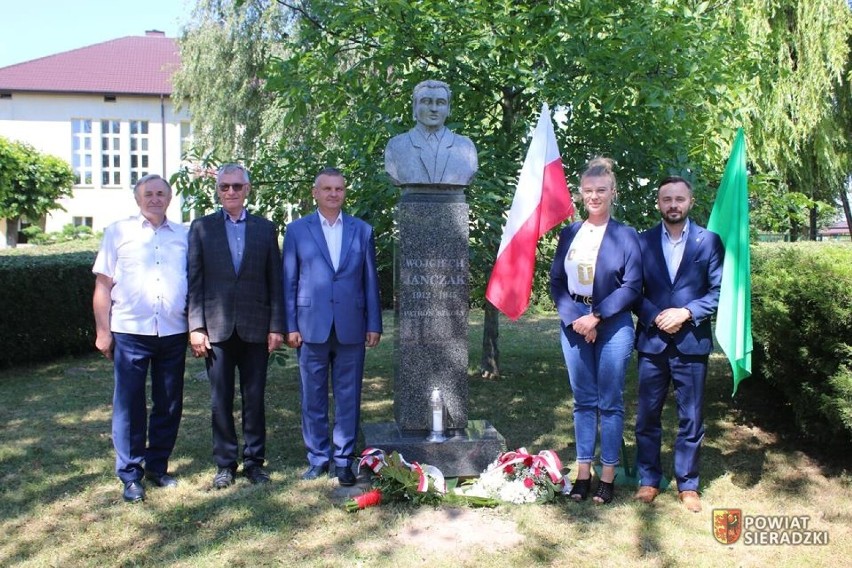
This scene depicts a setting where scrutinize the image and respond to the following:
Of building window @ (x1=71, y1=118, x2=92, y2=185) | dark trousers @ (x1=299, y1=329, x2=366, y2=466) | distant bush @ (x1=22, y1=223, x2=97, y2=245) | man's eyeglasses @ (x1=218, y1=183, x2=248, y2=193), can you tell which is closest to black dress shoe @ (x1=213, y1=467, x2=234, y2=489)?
dark trousers @ (x1=299, y1=329, x2=366, y2=466)

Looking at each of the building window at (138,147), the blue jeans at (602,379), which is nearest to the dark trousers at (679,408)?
the blue jeans at (602,379)

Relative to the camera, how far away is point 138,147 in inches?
1535

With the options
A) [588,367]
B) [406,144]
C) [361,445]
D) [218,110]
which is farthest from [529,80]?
[218,110]

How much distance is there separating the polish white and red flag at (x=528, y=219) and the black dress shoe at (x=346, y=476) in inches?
55.2

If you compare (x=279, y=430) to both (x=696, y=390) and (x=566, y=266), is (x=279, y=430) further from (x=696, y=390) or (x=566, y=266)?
(x=696, y=390)

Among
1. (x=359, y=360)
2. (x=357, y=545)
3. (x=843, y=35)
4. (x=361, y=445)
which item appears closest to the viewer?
(x=357, y=545)

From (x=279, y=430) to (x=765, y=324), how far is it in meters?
3.95

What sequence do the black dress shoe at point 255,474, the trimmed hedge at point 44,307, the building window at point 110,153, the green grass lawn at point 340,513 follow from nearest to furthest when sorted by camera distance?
the green grass lawn at point 340,513, the black dress shoe at point 255,474, the trimmed hedge at point 44,307, the building window at point 110,153

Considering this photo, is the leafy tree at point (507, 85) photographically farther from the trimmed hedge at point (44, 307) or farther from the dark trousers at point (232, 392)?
the trimmed hedge at point (44, 307)

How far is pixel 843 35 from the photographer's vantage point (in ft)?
52.6

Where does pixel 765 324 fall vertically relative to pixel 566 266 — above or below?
below

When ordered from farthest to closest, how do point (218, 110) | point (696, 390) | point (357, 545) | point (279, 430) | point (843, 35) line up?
point (218, 110)
point (843, 35)
point (279, 430)
point (696, 390)
point (357, 545)

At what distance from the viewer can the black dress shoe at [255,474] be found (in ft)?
16.1

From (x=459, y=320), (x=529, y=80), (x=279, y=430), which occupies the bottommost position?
(x=279, y=430)
